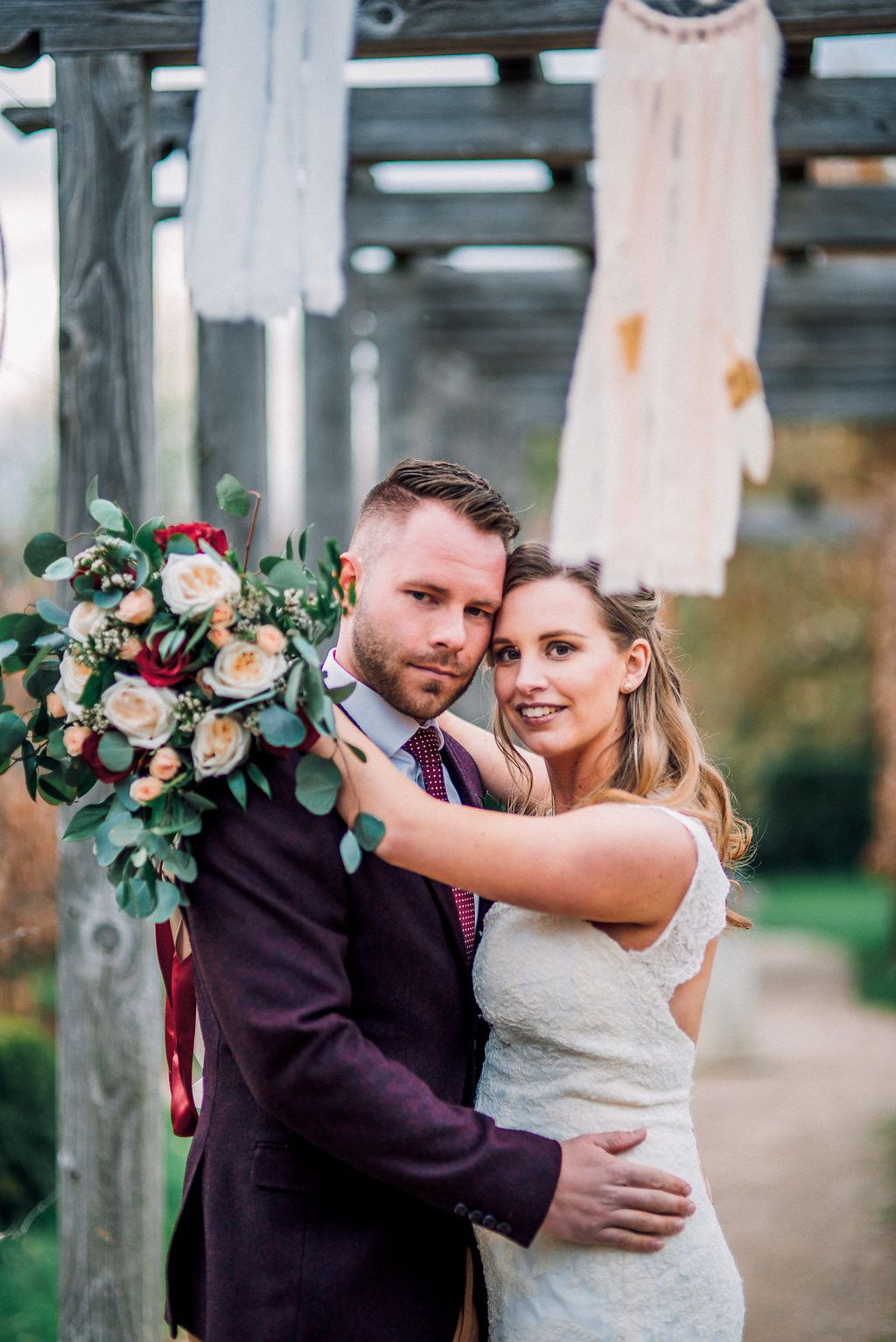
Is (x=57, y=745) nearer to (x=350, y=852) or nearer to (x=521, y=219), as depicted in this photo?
(x=350, y=852)

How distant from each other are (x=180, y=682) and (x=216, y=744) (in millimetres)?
119

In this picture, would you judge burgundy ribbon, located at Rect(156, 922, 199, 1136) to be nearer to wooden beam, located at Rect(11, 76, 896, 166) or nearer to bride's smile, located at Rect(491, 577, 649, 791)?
bride's smile, located at Rect(491, 577, 649, 791)

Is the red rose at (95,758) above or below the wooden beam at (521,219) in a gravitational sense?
below

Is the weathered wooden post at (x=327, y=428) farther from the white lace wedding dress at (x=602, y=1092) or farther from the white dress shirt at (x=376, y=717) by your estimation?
the white lace wedding dress at (x=602, y=1092)

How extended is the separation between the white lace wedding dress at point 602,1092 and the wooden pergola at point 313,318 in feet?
3.10

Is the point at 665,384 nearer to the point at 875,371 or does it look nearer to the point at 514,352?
the point at 514,352

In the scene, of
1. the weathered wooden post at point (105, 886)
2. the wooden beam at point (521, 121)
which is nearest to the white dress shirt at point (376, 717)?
the weathered wooden post at point (105, 886)

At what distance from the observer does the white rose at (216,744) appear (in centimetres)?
171

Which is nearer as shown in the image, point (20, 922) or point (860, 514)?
point (20, 922)

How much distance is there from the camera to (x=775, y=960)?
10195 millimetres

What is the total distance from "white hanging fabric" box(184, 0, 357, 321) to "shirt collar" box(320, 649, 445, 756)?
84 centimetres

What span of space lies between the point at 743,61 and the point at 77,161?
53.0 inches

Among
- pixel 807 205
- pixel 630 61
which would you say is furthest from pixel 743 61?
pixel 807 205

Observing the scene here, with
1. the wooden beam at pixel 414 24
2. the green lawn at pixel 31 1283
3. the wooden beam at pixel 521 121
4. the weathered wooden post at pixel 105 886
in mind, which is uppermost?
the wooden beam at pixel 414 24
